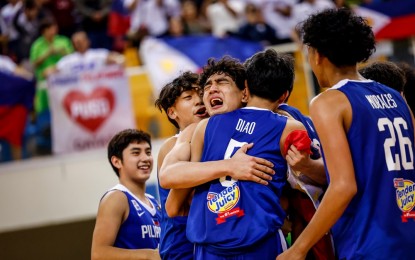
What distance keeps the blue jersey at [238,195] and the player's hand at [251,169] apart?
0.05 metres

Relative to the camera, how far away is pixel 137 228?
5727 mm

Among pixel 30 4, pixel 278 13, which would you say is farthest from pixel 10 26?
pixel 278 13

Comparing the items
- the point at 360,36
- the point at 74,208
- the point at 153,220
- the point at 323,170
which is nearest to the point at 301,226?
the point at 323,170

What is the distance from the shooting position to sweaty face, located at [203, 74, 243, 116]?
4.40m

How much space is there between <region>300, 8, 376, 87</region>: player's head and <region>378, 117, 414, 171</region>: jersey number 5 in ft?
1.25

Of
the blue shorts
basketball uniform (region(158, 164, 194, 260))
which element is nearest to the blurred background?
basketball uniform (region(158, 164, 194, 260))

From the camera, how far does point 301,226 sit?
14.4ft

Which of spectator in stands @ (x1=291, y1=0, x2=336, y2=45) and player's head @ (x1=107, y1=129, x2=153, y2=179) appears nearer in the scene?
player's head @ (x1=107, y1=129, x2=153, y2=179)

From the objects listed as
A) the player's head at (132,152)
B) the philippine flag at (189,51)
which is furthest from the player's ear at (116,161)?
the philippine flag at (189,51)

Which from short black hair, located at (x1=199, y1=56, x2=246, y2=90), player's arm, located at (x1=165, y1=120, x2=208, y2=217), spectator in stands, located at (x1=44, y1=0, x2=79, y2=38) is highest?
spectator in stands, located at (x1=44, y1=0, x2=79, y2=38)

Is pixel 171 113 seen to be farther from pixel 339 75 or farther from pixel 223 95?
pixel 339 75

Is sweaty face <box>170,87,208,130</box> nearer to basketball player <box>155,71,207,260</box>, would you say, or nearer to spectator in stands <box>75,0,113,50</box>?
basketball player <box>155,71,207,260</box>

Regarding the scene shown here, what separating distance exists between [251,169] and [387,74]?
4.32ft

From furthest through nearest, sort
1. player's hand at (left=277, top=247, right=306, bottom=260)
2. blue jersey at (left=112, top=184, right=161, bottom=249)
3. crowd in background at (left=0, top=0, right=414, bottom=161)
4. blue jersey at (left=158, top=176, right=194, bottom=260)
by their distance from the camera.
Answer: crowd in background at (left=0, top=0, right=414, bottom=161) < blue jersey at (left=112, top=184, right=161, bottom=249) < blue jersey at (left=158, top=176, right=194, bottom=260) < player's hand at (left=277, top=247, right=306, bottom=260)
